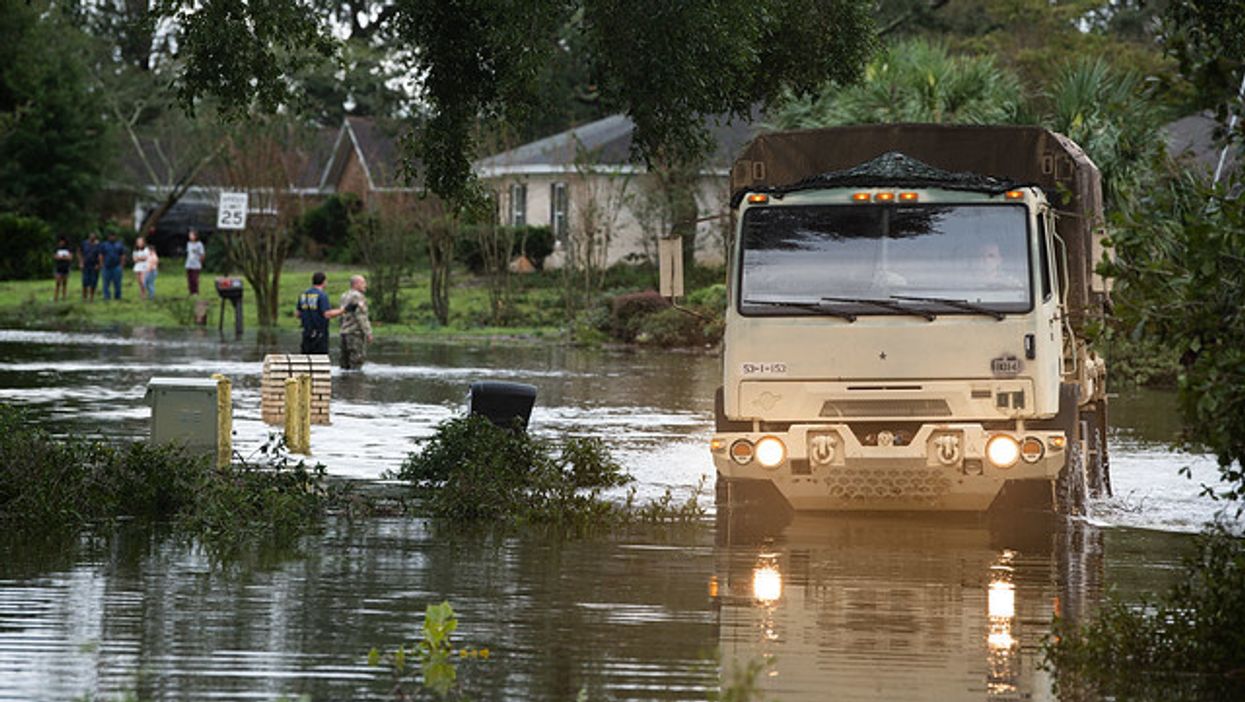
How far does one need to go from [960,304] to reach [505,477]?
158 inches

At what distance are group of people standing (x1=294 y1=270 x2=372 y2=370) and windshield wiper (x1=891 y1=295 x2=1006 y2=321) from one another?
16434 millimetres

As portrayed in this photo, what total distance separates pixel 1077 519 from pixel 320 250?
57224 mm

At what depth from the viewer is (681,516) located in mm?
16672

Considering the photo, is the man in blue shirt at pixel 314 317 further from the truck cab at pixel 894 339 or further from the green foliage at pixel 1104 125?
the truck cab at pixel 894 339

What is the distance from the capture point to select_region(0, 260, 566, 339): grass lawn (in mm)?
49219

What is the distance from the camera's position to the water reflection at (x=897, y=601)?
33.4ft

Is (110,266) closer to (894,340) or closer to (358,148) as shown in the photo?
(358,148)

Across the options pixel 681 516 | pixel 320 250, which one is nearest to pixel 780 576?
pixel 681 516

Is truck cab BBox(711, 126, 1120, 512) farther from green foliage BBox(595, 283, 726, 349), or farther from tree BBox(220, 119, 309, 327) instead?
tree BBox(220, 119, 309, 327)

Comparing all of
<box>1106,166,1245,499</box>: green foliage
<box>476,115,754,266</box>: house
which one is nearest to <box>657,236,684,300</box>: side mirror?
<box>1106,166,1245,499</box>: green foliage

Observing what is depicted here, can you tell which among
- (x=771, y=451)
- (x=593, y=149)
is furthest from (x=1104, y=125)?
(x=593, y=149)

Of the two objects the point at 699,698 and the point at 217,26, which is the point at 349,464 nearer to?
the point at 217,26

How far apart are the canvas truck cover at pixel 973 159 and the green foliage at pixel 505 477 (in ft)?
8.83

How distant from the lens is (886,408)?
15266mm
